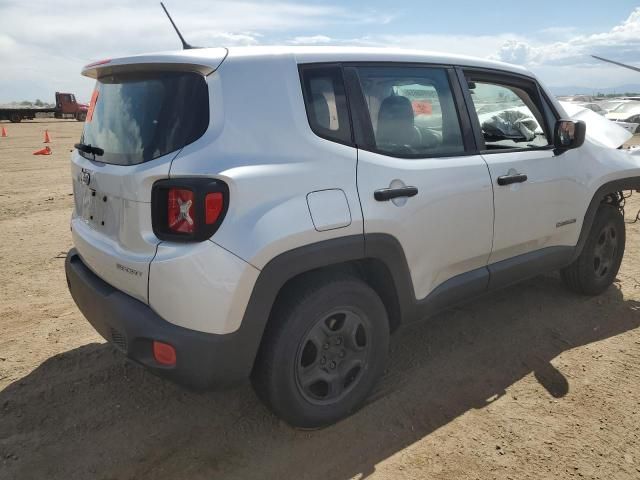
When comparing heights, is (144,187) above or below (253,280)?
above

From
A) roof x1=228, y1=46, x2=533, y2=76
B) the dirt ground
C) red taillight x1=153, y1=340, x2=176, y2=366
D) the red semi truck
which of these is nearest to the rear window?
roof x1=228, y1=46, x2=533, y2=76

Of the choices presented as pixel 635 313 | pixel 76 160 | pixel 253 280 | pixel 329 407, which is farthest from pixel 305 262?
pixel 635 313

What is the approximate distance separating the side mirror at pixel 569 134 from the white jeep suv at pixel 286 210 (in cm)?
40

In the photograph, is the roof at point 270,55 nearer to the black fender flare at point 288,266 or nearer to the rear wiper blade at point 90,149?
the rear wiper blade at point 90,149

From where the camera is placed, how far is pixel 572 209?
150 inches

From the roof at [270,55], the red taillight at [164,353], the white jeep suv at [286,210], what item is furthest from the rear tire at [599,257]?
the red taillight at [164,353]

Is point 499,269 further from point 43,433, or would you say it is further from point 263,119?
point 43,433

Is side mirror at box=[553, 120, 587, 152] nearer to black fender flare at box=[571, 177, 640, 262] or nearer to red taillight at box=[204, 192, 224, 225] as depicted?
black fender flare at box=[571, 177, 640, 262]

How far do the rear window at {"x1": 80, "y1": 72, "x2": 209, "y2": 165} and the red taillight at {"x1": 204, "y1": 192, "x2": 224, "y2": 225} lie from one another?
10.9 inches

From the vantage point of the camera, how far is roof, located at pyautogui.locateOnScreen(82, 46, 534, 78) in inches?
90.6

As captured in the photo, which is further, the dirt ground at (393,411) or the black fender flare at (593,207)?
the black fender flare at (593,207)

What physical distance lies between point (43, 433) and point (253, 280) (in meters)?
1.49

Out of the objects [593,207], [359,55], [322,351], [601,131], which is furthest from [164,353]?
[601,131]

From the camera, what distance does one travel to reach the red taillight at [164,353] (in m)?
2.21
